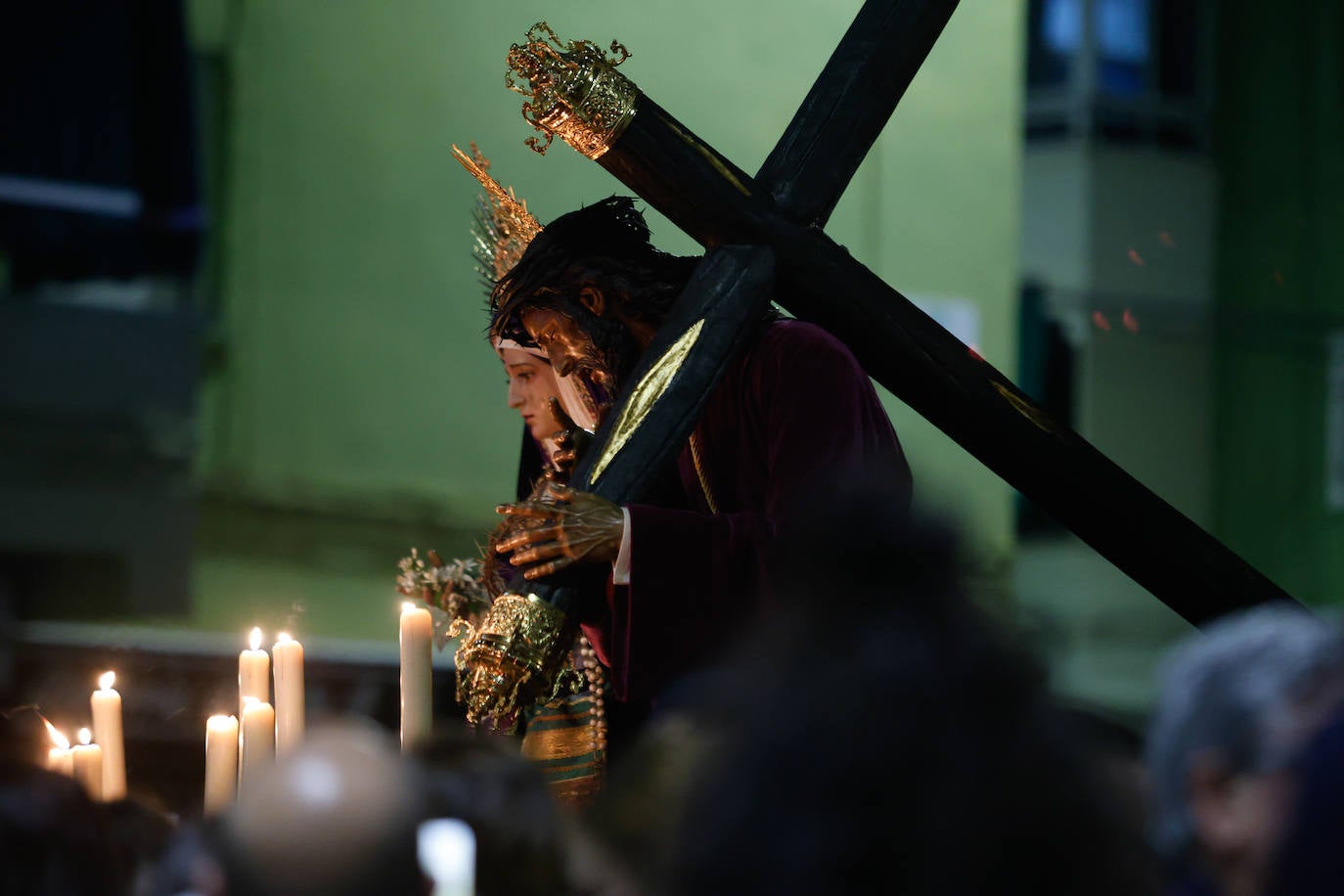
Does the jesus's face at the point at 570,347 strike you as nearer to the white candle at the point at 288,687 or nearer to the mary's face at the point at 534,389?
the mary's face at the point at 534,389

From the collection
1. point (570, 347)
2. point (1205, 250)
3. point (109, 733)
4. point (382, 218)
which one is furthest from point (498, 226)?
point (1205, 250)

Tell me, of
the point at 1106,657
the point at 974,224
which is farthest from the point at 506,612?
the point at 1106,657

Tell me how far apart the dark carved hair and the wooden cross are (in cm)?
21

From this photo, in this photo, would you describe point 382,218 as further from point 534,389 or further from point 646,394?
point 646,394

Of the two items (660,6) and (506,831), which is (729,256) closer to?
(506,831)

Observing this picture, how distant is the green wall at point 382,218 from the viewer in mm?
5523

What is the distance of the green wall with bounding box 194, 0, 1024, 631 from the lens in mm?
5523

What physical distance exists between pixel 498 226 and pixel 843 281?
77 cm

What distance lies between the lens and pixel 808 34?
6031 mm

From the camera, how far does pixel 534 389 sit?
284 cm

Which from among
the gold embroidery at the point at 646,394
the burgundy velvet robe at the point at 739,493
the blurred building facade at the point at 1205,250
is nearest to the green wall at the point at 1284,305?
the blurred building facade at the point at 1205,250

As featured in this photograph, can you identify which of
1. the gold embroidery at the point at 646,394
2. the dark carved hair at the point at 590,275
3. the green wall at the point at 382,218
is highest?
the green wall at the point at 382,218

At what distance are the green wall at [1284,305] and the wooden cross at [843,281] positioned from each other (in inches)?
231

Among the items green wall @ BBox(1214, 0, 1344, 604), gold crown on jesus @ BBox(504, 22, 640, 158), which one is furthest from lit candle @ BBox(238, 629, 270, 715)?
green wall @ BBox(1214, 0, 1344, 604)
